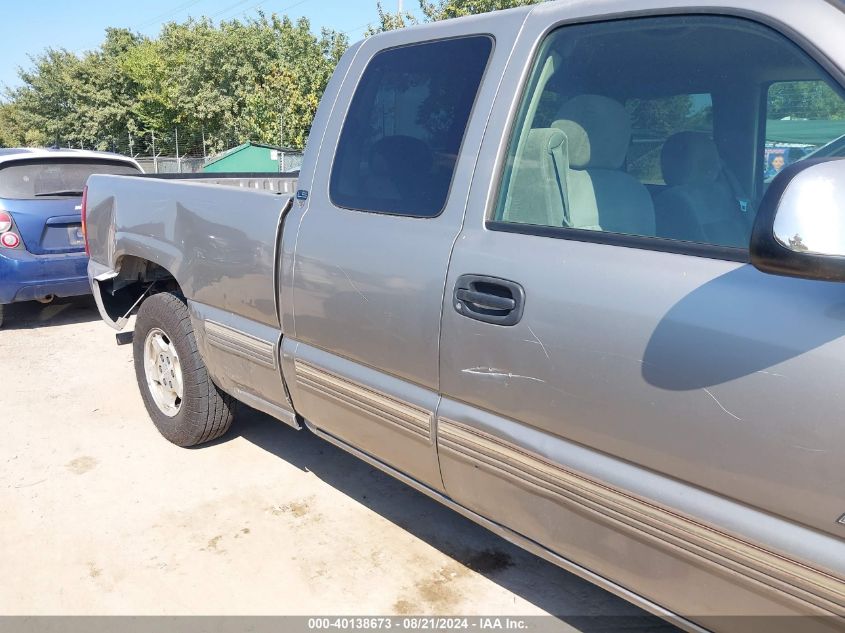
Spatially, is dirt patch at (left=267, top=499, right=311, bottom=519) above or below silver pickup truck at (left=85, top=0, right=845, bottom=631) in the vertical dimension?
below

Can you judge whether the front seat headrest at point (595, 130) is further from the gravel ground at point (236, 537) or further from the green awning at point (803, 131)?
the gravel ground at point (236, 537)

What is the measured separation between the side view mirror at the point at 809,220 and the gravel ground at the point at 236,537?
1.73 metres

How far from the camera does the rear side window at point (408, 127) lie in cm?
231

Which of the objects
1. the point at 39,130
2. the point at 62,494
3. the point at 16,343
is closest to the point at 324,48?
the point at 39,130

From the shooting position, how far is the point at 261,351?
3012 mm

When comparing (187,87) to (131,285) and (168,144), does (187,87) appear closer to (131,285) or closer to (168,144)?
(168,144)

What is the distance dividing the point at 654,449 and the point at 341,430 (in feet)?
4.65

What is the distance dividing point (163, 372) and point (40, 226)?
3.10m

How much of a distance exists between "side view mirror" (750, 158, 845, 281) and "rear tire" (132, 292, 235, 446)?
300cm

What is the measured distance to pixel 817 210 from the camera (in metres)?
1.27

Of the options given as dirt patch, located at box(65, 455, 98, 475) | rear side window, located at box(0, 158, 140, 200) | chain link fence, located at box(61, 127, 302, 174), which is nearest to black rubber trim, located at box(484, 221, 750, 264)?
dirt patch, located at box(65, 455, 98, 475)

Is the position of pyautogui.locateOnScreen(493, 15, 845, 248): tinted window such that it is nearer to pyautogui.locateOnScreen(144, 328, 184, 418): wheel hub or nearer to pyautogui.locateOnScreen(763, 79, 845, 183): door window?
pyautogui.locateOnScreen(763, 79, 845, 183): door window

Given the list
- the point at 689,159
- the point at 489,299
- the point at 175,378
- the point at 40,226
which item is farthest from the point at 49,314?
the point at 689,159

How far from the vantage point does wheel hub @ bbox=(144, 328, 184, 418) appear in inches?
152
